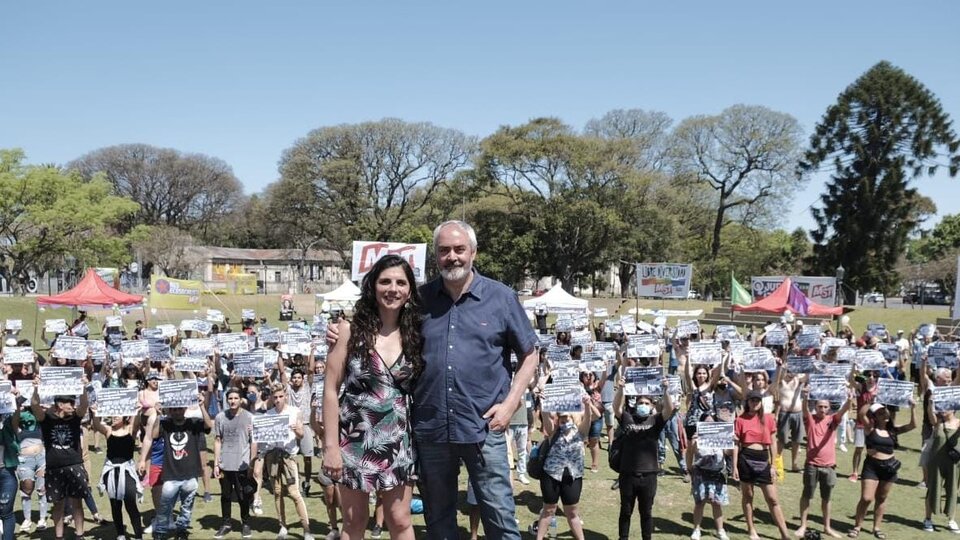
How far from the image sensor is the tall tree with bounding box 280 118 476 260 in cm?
5978

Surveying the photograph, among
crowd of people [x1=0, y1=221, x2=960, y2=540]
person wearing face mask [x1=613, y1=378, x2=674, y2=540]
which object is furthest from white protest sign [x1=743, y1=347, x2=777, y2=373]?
person wearing face mask [x1=613, y1=378, x2=674, y2=540]

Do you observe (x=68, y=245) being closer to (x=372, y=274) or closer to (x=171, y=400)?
(x=171, y=400)

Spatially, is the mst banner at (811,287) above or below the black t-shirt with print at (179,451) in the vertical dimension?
above

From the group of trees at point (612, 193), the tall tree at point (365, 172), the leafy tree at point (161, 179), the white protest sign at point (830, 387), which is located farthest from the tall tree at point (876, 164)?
the leafy tree at point (161, 179)

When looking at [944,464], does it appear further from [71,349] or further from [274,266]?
[274,266]

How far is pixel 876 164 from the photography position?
152 feet

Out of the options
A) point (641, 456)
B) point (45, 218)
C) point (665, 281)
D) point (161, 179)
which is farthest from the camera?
point (161, 179)

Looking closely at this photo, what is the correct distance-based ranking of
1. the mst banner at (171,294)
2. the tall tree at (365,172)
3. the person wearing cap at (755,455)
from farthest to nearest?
the tall tree at (365,172), the mst banner at (171,294), the person wearing cap at (755,455)

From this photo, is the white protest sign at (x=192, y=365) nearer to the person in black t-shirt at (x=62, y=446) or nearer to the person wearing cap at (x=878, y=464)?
the person in black t-shirt at (x=62, y=446)

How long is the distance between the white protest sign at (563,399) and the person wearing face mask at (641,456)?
582 millimetres

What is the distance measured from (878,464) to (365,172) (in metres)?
56.1

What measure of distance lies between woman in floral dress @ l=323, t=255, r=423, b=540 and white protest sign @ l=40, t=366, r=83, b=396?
5.65 metres

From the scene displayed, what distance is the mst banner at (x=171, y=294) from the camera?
22.9 meters

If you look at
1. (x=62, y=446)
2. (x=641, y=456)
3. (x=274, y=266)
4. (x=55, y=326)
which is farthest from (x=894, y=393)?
(x=274, y=266)
